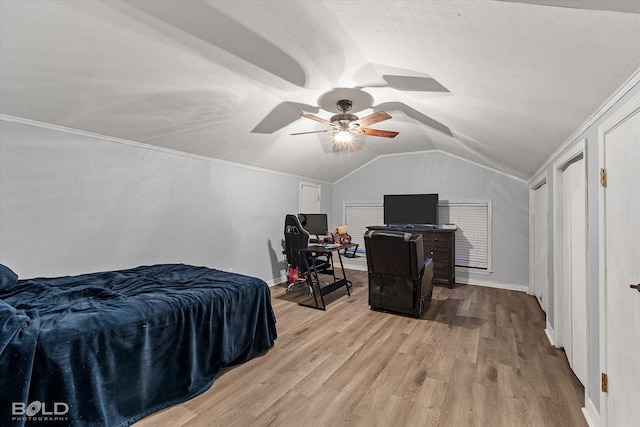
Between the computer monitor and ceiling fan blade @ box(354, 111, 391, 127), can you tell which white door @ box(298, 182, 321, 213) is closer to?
the computer monitor

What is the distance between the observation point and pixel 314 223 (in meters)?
5.32

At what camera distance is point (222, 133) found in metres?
3.46

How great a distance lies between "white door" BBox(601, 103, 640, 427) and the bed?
249cm

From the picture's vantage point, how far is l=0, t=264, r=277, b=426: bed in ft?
4.90

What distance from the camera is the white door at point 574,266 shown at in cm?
213

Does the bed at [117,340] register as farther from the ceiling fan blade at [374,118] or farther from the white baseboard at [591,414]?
the white baseboard at [591,414]

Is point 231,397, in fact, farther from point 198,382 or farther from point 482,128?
point 482,128

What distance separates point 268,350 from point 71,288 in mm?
1798

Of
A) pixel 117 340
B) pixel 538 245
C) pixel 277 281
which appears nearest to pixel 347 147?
pixel 277 281

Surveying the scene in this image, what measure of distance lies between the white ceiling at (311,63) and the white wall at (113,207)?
0.96 feet

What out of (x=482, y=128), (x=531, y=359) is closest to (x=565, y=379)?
(x=531, y=359)

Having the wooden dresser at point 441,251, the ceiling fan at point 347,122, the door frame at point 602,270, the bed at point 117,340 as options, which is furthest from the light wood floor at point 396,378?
the ceiling fan at point 347,122

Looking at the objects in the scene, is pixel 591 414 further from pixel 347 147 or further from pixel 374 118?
pixel 347 147

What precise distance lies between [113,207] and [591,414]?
449 cm
